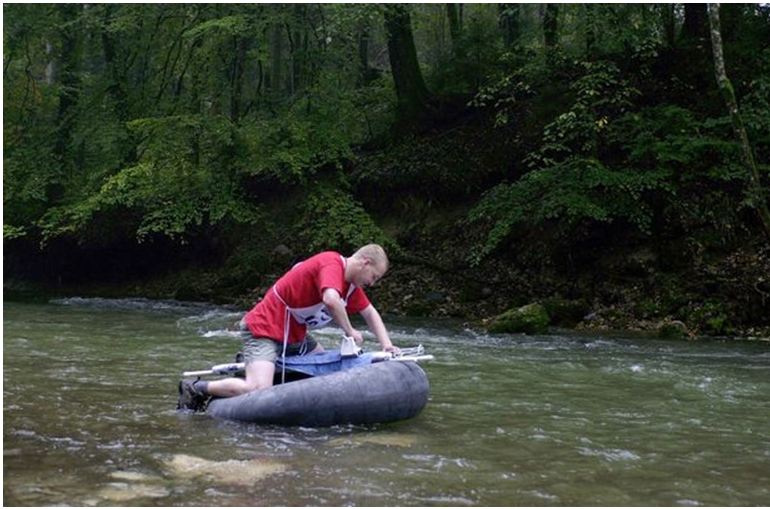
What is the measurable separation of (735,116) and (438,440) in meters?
8.72

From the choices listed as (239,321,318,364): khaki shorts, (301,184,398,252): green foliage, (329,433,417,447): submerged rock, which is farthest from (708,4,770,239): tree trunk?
(329,433,417,447): submerged rock

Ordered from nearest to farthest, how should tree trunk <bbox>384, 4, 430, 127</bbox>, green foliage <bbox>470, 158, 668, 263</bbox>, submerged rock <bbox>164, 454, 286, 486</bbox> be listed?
submerged rock <bbox>164, 454, 286, 486</bbox> → green foliage <bbox>470, 158, 668, 263</bbox> → tree trunk <bbox>384, 4, 430, 127</bbox>

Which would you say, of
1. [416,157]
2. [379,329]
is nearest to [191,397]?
[379,329]

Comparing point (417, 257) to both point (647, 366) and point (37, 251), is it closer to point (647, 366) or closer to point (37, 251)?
point (647, 366)

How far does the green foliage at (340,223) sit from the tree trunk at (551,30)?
190 inches

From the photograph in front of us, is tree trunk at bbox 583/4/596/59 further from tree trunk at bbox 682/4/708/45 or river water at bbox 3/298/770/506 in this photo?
river water at bbox 3/298/770/506

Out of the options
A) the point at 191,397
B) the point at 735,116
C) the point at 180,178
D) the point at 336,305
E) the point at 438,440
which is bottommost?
the point at 438,440

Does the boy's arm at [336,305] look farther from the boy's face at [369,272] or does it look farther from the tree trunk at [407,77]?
the tree trunk at [407,77]

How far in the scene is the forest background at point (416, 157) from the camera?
14328 millimetres

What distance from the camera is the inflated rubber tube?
6.07 m

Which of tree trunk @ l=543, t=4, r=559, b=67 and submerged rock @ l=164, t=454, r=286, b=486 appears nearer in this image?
submerged rock @ l=164, t=454, r=286, b=486

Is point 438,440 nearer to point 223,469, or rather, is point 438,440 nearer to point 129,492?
point 223,469

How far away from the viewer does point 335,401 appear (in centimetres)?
607

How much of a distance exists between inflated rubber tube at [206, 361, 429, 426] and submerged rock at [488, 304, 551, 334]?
274 inches
